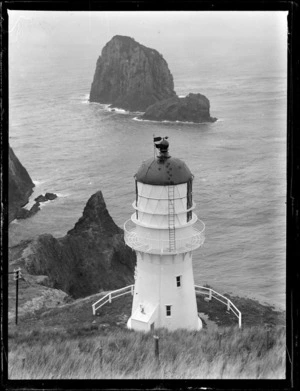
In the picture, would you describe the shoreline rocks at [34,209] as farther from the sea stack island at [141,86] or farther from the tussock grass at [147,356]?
the tussock grass at [147,356]

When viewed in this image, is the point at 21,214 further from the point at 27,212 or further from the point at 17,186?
the point at 17,186

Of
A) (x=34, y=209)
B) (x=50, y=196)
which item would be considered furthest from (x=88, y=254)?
(x=50, y=196)

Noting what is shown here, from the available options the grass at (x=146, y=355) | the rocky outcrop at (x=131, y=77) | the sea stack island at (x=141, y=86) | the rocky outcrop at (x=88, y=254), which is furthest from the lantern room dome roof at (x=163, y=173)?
the rocky outcrop at (x=131, y=77)

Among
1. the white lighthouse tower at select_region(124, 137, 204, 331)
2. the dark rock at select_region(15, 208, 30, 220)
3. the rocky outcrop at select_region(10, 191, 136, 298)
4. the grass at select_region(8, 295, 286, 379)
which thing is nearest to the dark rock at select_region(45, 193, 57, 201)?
the dark rock at select_region(15, 208, 30, 220)

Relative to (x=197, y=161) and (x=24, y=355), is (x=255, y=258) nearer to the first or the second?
(x=197, y=161)

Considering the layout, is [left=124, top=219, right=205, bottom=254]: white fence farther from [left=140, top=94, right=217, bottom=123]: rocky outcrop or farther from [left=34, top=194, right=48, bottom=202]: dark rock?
[left=140, top=94, right=217, bottom=123]: rocky outcrop
